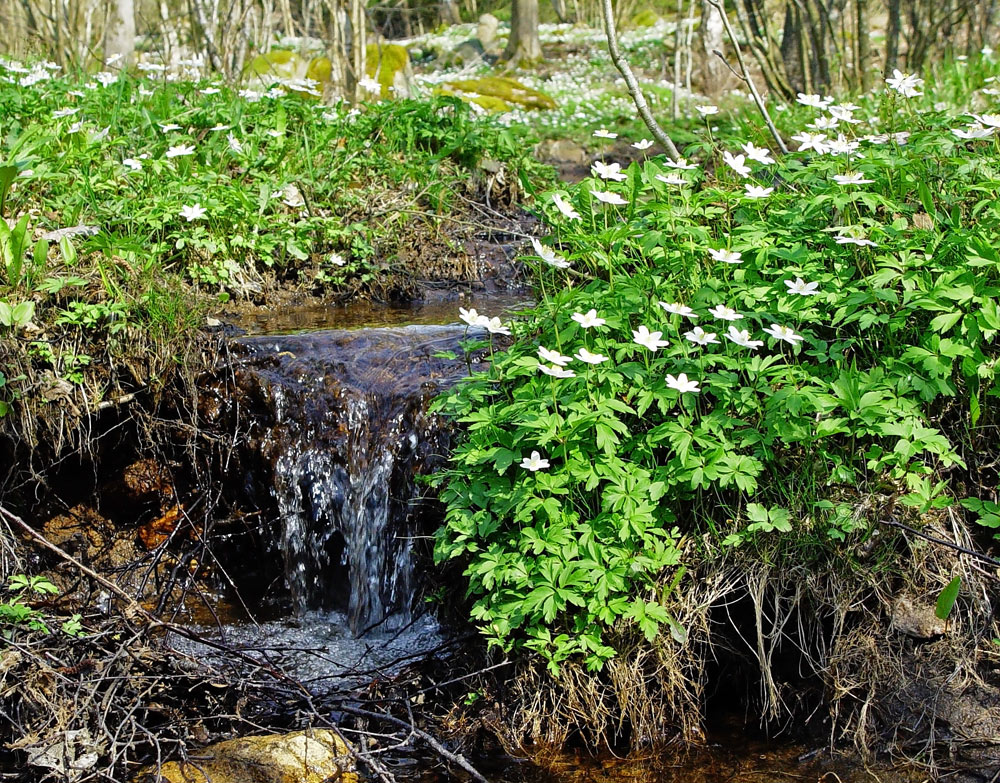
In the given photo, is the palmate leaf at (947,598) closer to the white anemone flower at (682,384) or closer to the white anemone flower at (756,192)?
the white anemone flower at (682,384)

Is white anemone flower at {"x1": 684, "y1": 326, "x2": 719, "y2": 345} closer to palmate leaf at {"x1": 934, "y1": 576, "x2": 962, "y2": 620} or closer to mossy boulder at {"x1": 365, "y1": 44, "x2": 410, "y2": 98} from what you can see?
palmate leaf at {"x1": 934, "y1": 576, "x2": 962, "y2": 620}

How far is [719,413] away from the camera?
3.04 meters

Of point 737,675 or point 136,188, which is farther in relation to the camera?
point 136,188

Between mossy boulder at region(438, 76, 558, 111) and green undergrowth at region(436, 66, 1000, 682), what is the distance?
9.16m

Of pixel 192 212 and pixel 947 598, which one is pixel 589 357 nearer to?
pixel 947 598

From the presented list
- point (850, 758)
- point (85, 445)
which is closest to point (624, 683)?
point (850, 758)

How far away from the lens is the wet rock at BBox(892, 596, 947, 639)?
3.04 m

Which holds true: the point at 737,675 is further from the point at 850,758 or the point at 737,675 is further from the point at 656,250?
the point at 656,250

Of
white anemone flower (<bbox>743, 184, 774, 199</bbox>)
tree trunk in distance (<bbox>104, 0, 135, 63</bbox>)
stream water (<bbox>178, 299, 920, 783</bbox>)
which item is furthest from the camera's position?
tree trunk in distance (<bbox>104, 0, 135, 63</bbox>)

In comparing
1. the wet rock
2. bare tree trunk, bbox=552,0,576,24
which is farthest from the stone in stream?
bare tree trunk, bbox=552,0,576,24

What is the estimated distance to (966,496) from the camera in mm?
3211

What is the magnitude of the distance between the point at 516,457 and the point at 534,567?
1.15 ft

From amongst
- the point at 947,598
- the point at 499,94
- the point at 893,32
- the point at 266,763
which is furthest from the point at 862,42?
the point at 266,763

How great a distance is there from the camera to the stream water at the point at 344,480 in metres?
3.89
